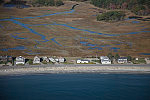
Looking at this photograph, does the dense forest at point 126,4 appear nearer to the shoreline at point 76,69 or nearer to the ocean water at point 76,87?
the shoreline at point 76,69

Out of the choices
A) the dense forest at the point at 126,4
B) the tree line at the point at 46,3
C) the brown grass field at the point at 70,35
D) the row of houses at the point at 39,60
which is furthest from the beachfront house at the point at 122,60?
the tree line at the point at 46,3

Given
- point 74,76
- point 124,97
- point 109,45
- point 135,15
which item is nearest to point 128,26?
point 135,15

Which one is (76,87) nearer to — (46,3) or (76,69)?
(76,69)

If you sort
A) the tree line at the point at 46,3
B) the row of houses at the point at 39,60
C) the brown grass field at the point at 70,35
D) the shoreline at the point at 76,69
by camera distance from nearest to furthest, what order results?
the shoreline at the point at 76,69 → the row of houses at the point at 39,60 → the brown grass field at the point at 70,35 → the tree line at the point at 46,3

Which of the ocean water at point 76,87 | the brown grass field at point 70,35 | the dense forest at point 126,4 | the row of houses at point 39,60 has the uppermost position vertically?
the dense forest at point 126,4

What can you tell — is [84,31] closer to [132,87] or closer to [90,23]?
[90,23]

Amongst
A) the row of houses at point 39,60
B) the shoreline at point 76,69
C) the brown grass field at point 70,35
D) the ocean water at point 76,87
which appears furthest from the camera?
the brown grass field at point 70,35

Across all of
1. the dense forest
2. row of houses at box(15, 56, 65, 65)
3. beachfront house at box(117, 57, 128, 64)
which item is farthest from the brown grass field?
beachfront house at box(117, 57, 128, 64)

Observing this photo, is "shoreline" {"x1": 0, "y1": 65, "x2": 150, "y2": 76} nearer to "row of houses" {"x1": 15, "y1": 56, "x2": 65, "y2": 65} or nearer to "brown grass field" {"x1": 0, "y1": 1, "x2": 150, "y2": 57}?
"row of houses" {"x1": 15, "y1": 56, "x2": 65, "y2": 65}
